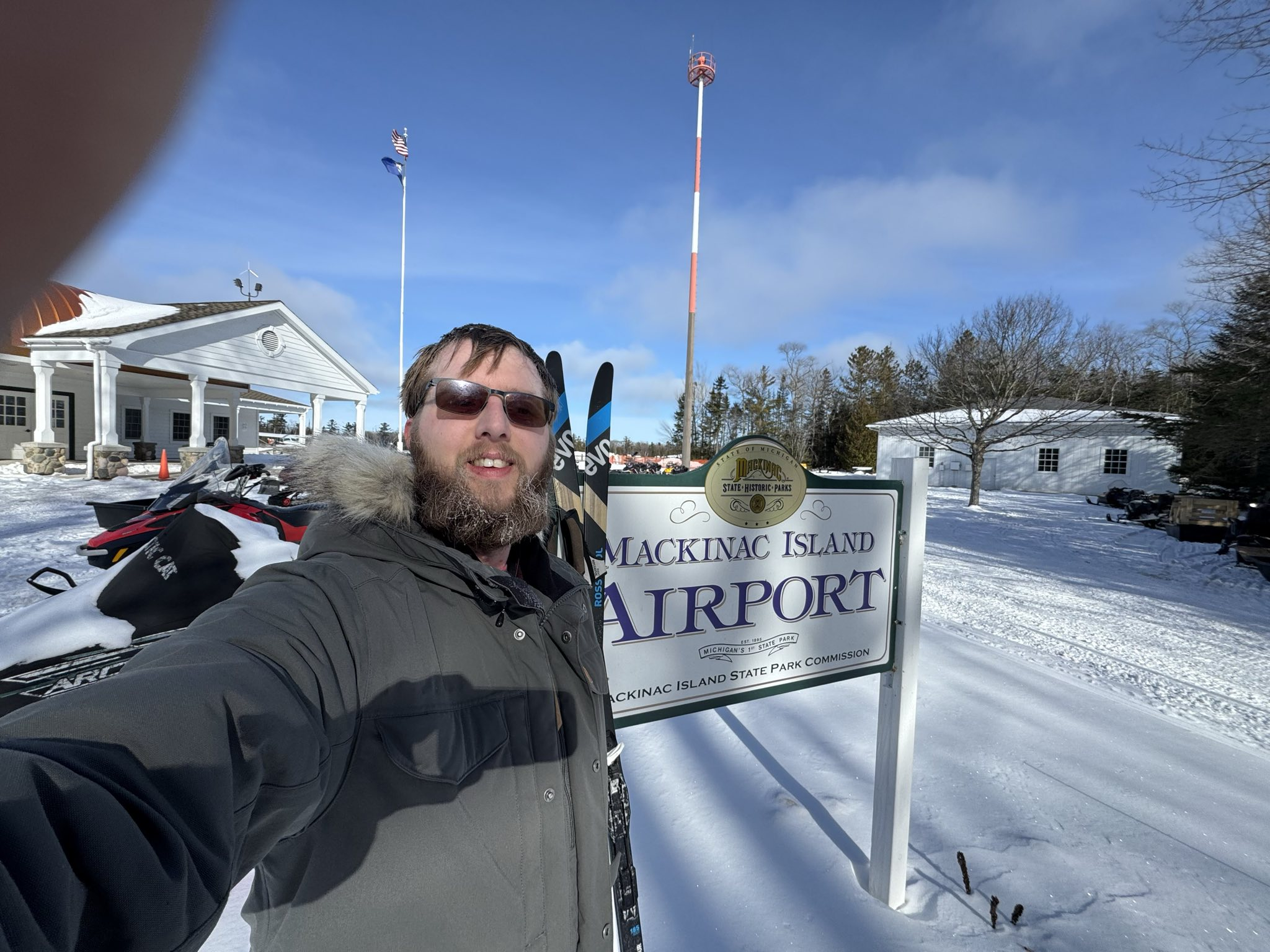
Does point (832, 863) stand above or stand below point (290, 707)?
below

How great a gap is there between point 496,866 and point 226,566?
2.59 m

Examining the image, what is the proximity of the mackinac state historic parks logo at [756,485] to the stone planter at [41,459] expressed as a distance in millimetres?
18526

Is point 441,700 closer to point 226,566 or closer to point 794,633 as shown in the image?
point 794,633

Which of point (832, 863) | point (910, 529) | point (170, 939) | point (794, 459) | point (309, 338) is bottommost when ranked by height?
point (832, 863)

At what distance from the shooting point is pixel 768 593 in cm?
228

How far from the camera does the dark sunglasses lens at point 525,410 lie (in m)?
1.65

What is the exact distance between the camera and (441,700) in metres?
1.04

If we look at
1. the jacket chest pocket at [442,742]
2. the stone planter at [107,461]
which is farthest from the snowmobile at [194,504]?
the stone planter at [107,461]

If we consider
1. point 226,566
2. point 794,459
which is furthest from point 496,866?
point 226,566

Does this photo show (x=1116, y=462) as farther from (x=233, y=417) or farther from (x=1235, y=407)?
(x=233, y=417)

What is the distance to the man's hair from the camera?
165 centimetres

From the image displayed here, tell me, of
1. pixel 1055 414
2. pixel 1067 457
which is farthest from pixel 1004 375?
pixel 1067 457

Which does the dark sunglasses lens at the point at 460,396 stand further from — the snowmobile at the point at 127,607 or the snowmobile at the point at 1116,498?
the snowmobile at the point at 1116,498

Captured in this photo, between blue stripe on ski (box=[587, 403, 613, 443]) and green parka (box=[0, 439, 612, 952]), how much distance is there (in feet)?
3.36
